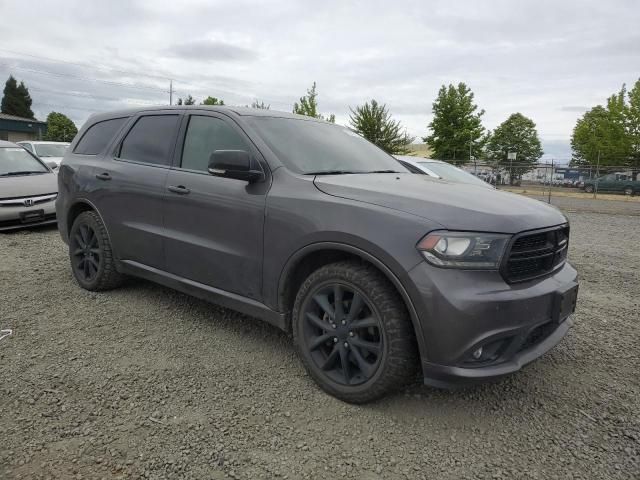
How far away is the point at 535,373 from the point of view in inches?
127

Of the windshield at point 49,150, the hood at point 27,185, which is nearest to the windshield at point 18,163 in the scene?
the hood at point 27,185

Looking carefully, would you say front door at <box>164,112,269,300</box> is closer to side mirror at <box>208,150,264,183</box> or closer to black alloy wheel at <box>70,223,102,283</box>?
side mirror at <box>208,150,264,183</box>

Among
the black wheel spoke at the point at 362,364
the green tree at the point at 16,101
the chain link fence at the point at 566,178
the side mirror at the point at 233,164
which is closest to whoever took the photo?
the black wheel spoke at the point at 362,364

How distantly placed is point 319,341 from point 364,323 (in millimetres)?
354

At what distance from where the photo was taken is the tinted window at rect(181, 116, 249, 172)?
3.46m

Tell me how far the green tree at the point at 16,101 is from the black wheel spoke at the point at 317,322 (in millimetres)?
99090

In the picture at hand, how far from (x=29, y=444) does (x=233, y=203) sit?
1.74m

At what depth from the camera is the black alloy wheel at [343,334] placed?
2.64 m

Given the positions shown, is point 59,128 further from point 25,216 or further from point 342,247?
point 342,247

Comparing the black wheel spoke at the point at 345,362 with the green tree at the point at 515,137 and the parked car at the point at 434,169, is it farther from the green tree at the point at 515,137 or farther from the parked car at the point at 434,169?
the green tree at the point at 515,137

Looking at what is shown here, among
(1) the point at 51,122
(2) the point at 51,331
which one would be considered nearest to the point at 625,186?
(2) the point at 51,331

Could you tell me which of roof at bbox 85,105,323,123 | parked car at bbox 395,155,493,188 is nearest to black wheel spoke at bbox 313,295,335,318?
roof at bbox 85,105,323,123

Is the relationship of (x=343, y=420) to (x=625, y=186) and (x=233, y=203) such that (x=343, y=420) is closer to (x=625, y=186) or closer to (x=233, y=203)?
(x=233, y=203)

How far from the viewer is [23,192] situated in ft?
25.8
